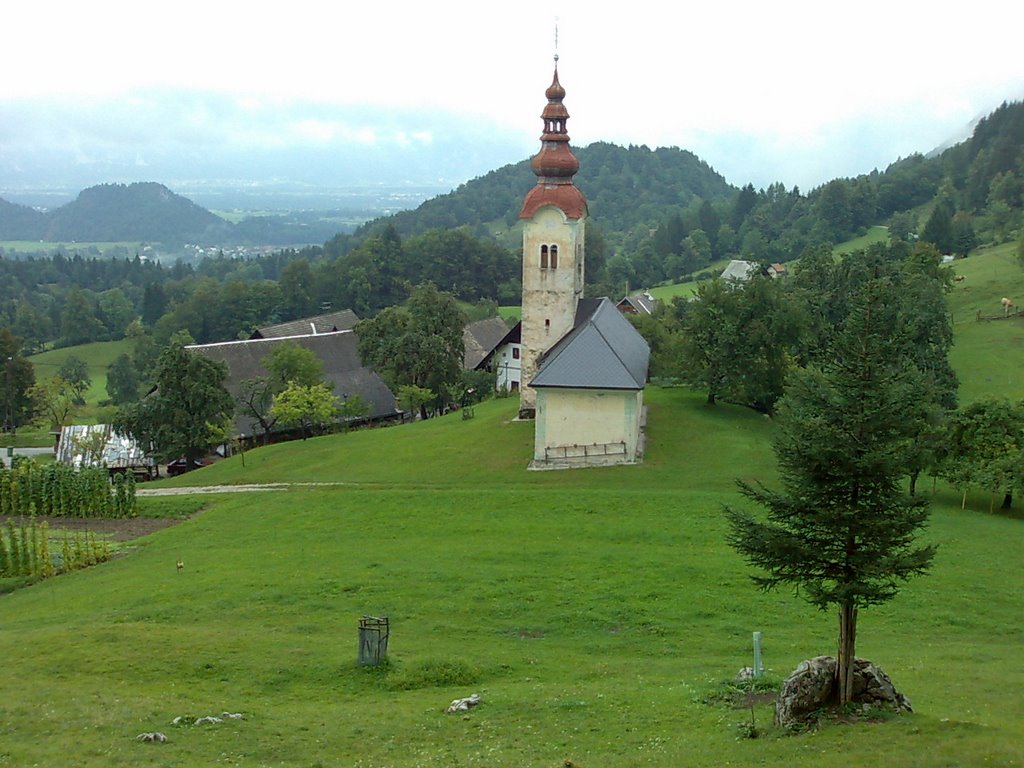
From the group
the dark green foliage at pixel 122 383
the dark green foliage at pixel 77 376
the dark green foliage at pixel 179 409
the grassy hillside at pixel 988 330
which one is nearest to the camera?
the dark green foliage at pixel 179 409

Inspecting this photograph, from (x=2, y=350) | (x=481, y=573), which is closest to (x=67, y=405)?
(x=2, y=350)

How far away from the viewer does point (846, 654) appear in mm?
17969

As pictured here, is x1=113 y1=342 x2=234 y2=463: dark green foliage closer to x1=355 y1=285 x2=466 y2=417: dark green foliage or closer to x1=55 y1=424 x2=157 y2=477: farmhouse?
x1=55 y1=424 x2=157 y2=477: farmhouse

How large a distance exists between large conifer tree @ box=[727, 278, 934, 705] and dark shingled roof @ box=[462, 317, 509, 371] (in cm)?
6936

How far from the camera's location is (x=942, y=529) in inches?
1384

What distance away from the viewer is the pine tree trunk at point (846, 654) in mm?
17953

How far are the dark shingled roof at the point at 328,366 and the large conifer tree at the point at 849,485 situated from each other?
2113 inches

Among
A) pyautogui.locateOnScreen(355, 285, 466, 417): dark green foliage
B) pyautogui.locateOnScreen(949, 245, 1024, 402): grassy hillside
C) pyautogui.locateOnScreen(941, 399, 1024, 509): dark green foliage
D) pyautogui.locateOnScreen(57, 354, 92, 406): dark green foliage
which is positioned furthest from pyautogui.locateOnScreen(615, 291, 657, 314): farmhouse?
pyautogui.locateOnScreen(941, 399, 1024, 509): dark green foliage

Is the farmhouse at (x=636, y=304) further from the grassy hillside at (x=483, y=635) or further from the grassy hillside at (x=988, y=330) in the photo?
the grassy hillside at (x=483, y=635)

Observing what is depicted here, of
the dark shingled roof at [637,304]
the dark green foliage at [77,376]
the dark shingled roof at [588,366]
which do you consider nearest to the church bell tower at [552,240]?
the dark shingled roof at [588,366]

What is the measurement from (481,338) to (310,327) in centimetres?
1658

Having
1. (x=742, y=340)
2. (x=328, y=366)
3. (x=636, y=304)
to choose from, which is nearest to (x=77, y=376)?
(x=328, y=366)

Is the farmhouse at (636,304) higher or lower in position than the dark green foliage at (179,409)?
higher

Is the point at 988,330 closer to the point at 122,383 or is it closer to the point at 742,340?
the point at 742,340
